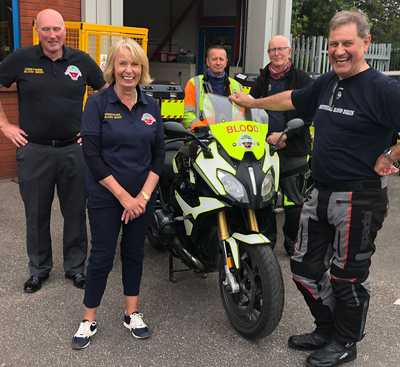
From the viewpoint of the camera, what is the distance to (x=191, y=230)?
10.9 feet

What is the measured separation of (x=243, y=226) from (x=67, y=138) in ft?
4.68

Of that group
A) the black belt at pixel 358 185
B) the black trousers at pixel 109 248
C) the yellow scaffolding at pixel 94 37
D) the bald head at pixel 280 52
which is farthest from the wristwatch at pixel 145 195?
the yellow scaffolding at pixel 94 37

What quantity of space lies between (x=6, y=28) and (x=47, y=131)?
11.7 ft

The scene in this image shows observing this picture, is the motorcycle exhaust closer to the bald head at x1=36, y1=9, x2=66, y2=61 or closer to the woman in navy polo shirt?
the woman in navy polo shirt

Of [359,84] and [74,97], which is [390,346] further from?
[74,97]

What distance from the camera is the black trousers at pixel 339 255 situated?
265 centimetres

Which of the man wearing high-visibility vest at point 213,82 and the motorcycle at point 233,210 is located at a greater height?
the man wearing high-visibility vest at point 213,82

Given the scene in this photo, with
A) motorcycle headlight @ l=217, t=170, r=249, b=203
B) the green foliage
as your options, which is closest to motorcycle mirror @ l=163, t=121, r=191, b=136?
motorcycle headlight @ l=217, t=170, r=249, b=203

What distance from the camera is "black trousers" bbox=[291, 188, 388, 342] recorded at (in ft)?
8.68

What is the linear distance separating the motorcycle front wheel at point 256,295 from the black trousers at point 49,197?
129 centimetres

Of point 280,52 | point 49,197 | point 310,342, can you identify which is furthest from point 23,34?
point 310,342

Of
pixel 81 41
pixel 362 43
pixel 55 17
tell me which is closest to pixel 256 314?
pixel 362 43

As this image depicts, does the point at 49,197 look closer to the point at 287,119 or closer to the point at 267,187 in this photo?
the point at 267,187

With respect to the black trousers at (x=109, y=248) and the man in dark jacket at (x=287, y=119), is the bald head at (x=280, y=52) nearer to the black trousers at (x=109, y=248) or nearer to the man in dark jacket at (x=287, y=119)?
the man in dark jacket at (x=287, y=119)
